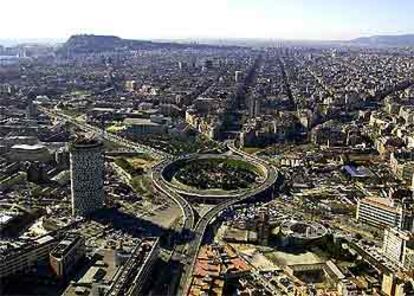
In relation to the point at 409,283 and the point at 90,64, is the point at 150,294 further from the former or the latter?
the point at 90,64

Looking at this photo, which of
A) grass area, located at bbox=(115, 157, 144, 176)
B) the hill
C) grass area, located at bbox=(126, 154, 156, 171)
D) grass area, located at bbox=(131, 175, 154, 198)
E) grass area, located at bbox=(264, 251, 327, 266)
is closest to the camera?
grass area, located at bbox=(264, 251, 327, 266)

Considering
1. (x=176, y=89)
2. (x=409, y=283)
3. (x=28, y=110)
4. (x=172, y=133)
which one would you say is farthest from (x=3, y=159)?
(x=176, y=89)

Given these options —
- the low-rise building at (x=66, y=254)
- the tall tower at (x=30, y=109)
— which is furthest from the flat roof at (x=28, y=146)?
the low-rise building at (x=66, y=254)

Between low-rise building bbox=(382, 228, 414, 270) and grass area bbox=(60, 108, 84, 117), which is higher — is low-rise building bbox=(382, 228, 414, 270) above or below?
above

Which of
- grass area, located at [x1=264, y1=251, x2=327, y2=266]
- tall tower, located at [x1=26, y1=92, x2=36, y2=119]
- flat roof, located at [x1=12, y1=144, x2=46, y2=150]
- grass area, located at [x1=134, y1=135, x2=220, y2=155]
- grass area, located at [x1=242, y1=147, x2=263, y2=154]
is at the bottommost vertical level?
grass area, located at [x1=264, y1=251, x2=327, y2=266]

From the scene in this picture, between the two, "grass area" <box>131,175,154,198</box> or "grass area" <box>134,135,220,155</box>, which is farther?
"grass area" <box>134,135,220,155</box>

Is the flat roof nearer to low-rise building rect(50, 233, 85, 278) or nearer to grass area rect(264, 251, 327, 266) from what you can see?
low-rise building rect(50, 233, 85, 278)

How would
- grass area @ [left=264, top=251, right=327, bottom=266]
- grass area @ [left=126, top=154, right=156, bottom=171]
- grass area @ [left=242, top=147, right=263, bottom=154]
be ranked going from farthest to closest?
grass area @ [left=242, top=147, right=263, bottom=154] → grass area @ [left=126, top=154, right=156, bottom=171] → grass area @ [left=264, top=251, right=327, bottom=266]

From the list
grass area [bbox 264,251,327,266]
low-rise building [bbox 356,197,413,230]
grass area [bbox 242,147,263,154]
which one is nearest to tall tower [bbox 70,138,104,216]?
grass area [bbox 264,251,327,266]

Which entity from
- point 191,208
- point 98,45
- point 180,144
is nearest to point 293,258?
point 191,208
